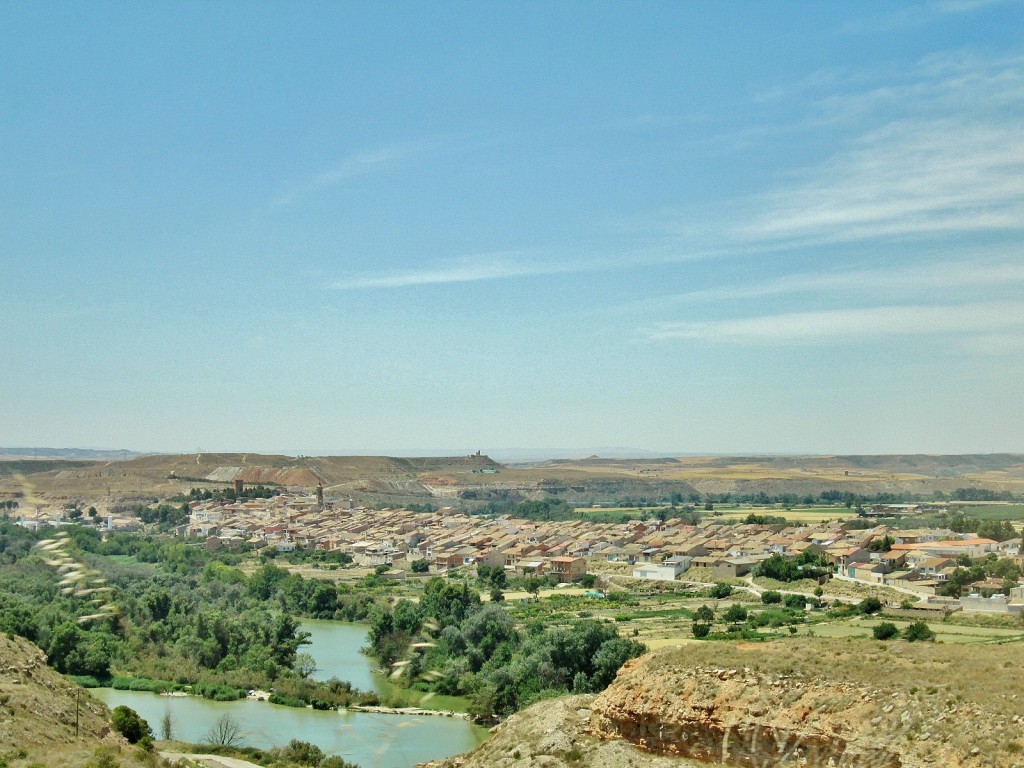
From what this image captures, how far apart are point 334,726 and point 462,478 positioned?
86102mm

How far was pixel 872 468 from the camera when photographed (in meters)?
131

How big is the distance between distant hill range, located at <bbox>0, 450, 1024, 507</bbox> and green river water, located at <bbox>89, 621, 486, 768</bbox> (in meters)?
45.3

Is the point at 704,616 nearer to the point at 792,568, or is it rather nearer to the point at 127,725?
the point at 792,568

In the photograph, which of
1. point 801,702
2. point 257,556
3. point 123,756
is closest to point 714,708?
point 801,702

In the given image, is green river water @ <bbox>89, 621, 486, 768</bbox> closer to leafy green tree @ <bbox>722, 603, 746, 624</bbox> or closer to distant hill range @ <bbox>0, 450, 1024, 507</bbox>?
leafy green tree @ <bbox>722, 603, 746, 624</bbox>

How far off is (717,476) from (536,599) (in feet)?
301

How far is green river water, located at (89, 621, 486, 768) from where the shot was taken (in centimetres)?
2058

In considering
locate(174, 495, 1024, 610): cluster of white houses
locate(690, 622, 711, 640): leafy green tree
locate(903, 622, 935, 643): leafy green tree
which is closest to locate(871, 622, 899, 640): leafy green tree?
locate(903, 622, 935, 643): leafy green tree

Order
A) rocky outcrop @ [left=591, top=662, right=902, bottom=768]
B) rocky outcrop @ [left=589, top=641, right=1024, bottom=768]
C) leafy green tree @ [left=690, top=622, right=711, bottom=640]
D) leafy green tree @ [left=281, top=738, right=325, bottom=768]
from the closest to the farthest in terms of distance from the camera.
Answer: rocky outcrop @ [left=589, top=641, right=1024, bottom=768], rocky outcrop @ [left=591, top=662, right=902, bottom=768], leafy green tree @ [left=281, top=738, right=325, bottom=768], leafy green tree @ [left=690, top=622, right=711, bottom=640]

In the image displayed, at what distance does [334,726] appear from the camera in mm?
23062

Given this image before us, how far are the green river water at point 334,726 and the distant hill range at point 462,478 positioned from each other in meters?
45.3

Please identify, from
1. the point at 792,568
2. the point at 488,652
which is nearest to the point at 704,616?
the point at 488,652

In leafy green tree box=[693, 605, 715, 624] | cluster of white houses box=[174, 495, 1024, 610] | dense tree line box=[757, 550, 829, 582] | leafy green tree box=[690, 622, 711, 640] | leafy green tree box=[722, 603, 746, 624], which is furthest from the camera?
cluster of white houses box=[174, 495, 1024, 610]

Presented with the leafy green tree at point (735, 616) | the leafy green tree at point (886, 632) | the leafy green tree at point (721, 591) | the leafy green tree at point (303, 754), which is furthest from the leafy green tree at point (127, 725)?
the leafy green tree at point (721, 591)
